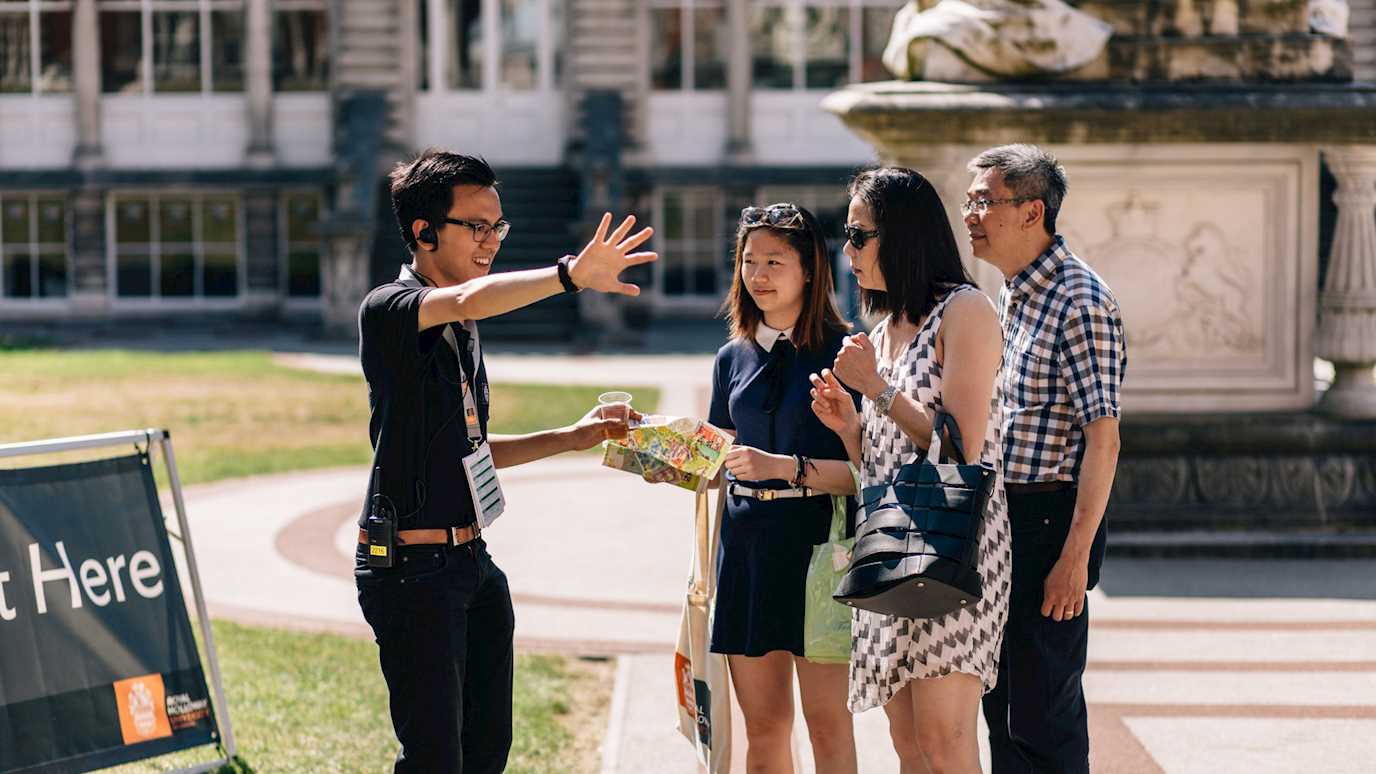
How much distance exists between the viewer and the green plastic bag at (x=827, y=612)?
4984 mm

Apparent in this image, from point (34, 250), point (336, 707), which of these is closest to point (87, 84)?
point (34, 250)

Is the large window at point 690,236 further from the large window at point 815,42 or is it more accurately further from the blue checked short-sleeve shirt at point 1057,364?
the blue checked short-sleeve shirt at point 1057,364

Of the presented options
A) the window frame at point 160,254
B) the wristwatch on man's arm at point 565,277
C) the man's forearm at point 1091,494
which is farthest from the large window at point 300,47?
the wristwatch on man's arm at point 565,277

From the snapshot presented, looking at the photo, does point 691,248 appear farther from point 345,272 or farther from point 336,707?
point 336,707

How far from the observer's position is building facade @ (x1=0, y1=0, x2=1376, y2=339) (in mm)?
27875

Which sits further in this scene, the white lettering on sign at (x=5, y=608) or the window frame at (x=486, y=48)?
the window frame at (x=486, y=48)

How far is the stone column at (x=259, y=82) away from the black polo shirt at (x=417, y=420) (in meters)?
24.5

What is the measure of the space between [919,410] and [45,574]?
2.92 m

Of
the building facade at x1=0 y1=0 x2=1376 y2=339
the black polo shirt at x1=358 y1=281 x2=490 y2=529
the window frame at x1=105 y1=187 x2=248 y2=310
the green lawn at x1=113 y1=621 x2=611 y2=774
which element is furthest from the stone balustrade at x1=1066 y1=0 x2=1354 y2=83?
the window frame at x1=105 y1=187 x2=248 y2=310

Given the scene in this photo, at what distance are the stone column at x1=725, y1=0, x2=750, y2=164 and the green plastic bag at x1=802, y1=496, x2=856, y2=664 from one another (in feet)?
76.3

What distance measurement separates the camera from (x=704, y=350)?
23875mm

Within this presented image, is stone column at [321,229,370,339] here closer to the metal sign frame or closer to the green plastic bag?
the metal sign frame

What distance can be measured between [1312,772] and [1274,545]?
Answer: 3.49m

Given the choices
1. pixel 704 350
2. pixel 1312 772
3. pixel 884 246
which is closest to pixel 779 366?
pixel 884 246
